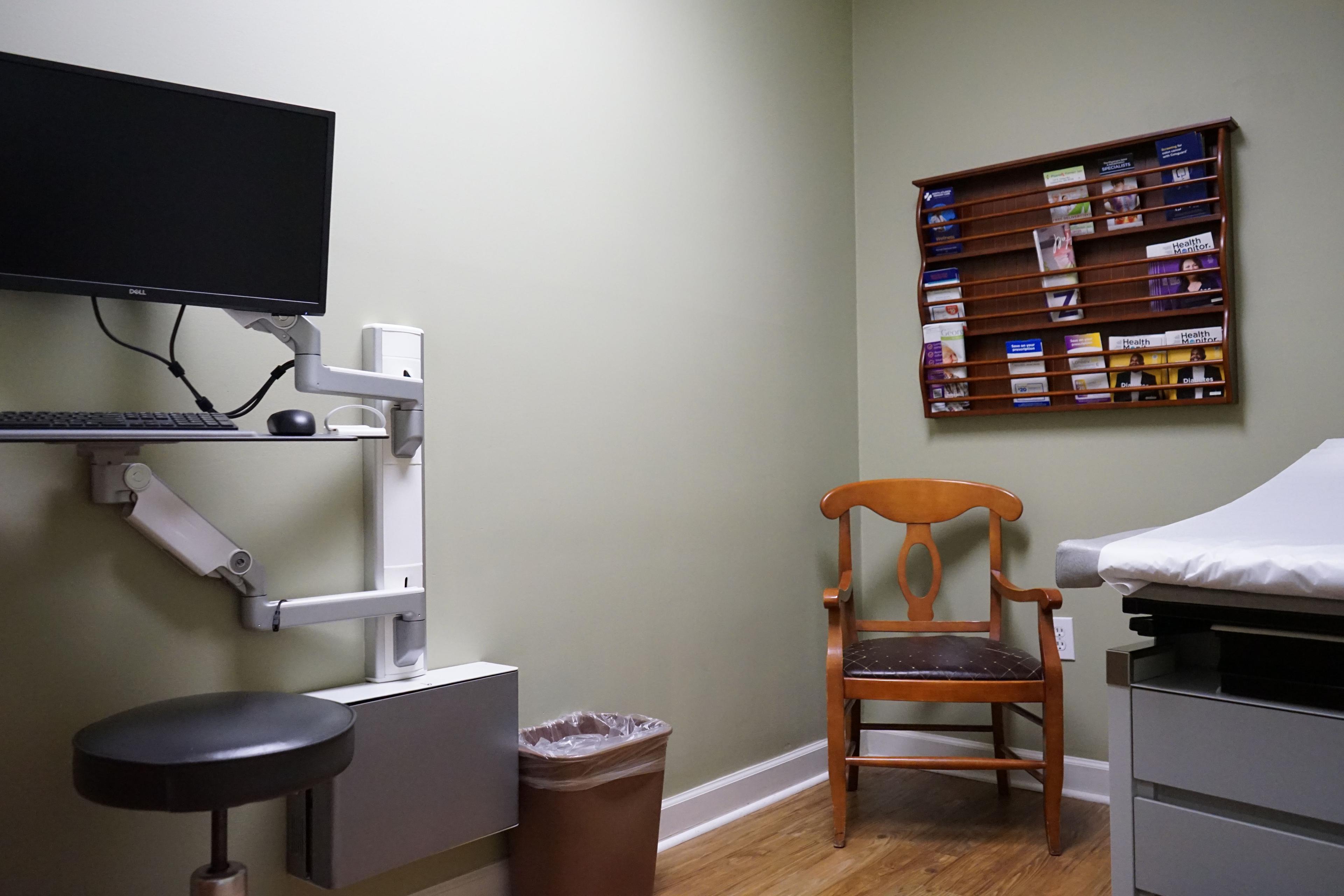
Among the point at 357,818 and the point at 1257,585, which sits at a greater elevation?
the point at 1257,585

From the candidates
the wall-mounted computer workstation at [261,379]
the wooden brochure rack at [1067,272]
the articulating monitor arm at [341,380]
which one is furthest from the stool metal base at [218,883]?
the wooden brochure rack at [1067,272]

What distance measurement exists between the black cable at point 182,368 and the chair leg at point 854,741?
1.90 metres

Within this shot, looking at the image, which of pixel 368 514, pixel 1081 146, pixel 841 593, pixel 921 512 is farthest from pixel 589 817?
pixel 1081 146

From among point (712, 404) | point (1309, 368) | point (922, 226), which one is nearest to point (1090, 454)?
point (1309, 368)

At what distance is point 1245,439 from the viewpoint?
8.65 ft

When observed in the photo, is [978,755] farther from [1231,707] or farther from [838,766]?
[1231,707]

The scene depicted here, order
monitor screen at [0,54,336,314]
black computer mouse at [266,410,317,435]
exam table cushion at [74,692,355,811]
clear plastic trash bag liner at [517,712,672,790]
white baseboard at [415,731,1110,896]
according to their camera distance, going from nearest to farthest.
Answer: exam table cushion at [74,692,355,811], monitor screen at [0,54,336,314], black computer mouse at [266,410,317,435], clear plastic trash bag liner at [517,712,672,790], white baseboard at [415,731,1110,896]

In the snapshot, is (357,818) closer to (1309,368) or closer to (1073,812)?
(1073,812)

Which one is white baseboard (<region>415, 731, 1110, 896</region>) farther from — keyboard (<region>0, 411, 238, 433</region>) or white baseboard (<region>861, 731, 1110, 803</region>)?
keyboard (<region>0, 411, 238, 433</region>)

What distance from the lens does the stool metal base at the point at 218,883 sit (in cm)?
135

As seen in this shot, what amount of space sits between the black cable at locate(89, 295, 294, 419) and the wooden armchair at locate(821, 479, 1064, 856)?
153cm

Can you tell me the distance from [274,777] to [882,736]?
97.2 inches

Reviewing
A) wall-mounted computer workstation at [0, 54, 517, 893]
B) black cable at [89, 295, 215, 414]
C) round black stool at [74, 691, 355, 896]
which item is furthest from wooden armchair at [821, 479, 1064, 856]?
black cable at [89, 295, 215, 414]

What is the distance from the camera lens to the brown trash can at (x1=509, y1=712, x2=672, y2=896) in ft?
6.45
